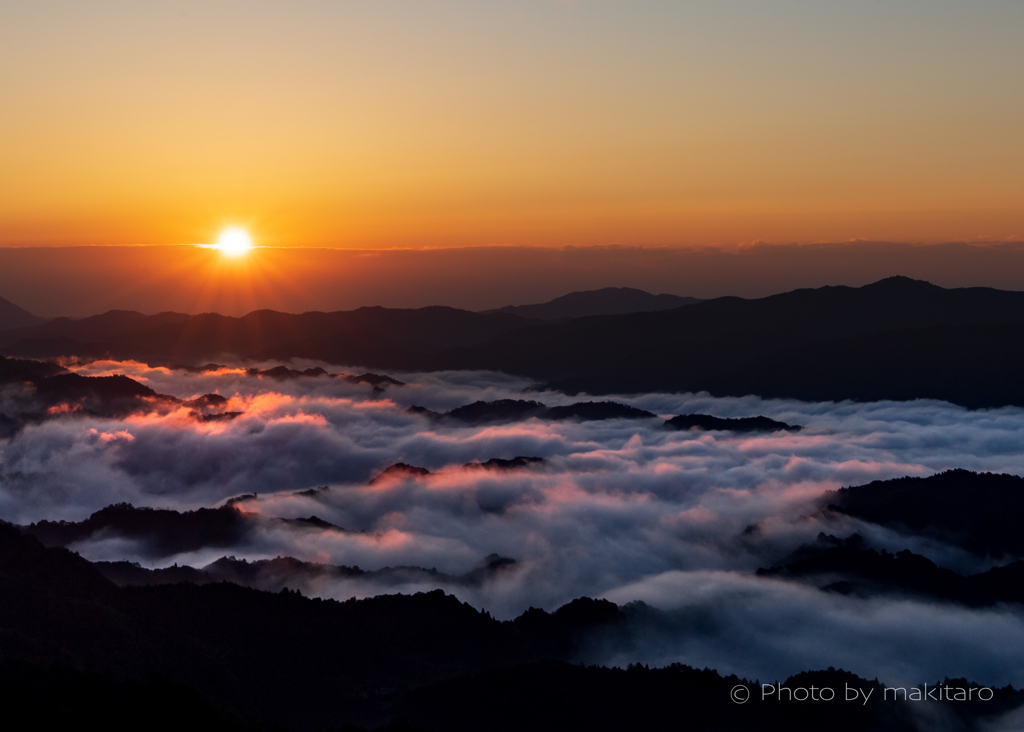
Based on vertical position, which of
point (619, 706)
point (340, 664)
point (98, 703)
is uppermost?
point (98, 703)

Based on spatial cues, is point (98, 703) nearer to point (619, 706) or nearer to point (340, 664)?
point (340, 664)

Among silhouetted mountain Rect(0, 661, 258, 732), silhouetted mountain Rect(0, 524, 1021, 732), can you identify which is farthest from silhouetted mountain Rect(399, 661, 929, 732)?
silhouetted mountain Rect(0, 661, 258, 732)

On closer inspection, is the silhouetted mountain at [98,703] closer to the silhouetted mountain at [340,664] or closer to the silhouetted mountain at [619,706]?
the silhouetted mountain at [340,664]

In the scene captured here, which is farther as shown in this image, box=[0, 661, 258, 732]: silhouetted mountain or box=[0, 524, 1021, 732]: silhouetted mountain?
box=[0, 524, 1021, 732]: silhouetted mountain

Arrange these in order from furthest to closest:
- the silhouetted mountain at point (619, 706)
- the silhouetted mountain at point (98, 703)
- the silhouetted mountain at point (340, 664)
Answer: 1. the silhouetted mountain at point (619, 706)
2. the silhouetted mountain at point (340, 664)
3. the silhouetted mountain at point (98, 703)

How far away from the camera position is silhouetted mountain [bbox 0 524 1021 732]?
5556 inches

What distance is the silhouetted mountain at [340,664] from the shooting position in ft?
463

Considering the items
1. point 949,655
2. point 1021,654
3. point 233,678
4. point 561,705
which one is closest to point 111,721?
point 233,678

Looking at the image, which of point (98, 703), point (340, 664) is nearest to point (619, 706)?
point (340, 664)

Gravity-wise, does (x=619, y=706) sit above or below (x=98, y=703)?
below

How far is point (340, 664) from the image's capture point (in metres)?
163

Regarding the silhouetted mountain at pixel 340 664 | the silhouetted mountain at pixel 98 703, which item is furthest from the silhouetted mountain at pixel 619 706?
the silhouetted mountain at pixel 98 703

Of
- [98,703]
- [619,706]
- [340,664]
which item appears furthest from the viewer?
[340,664]

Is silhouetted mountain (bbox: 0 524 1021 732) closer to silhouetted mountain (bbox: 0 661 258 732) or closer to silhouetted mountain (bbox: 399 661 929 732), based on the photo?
silhouetted mountain (bbox: 399 661 929 732)
